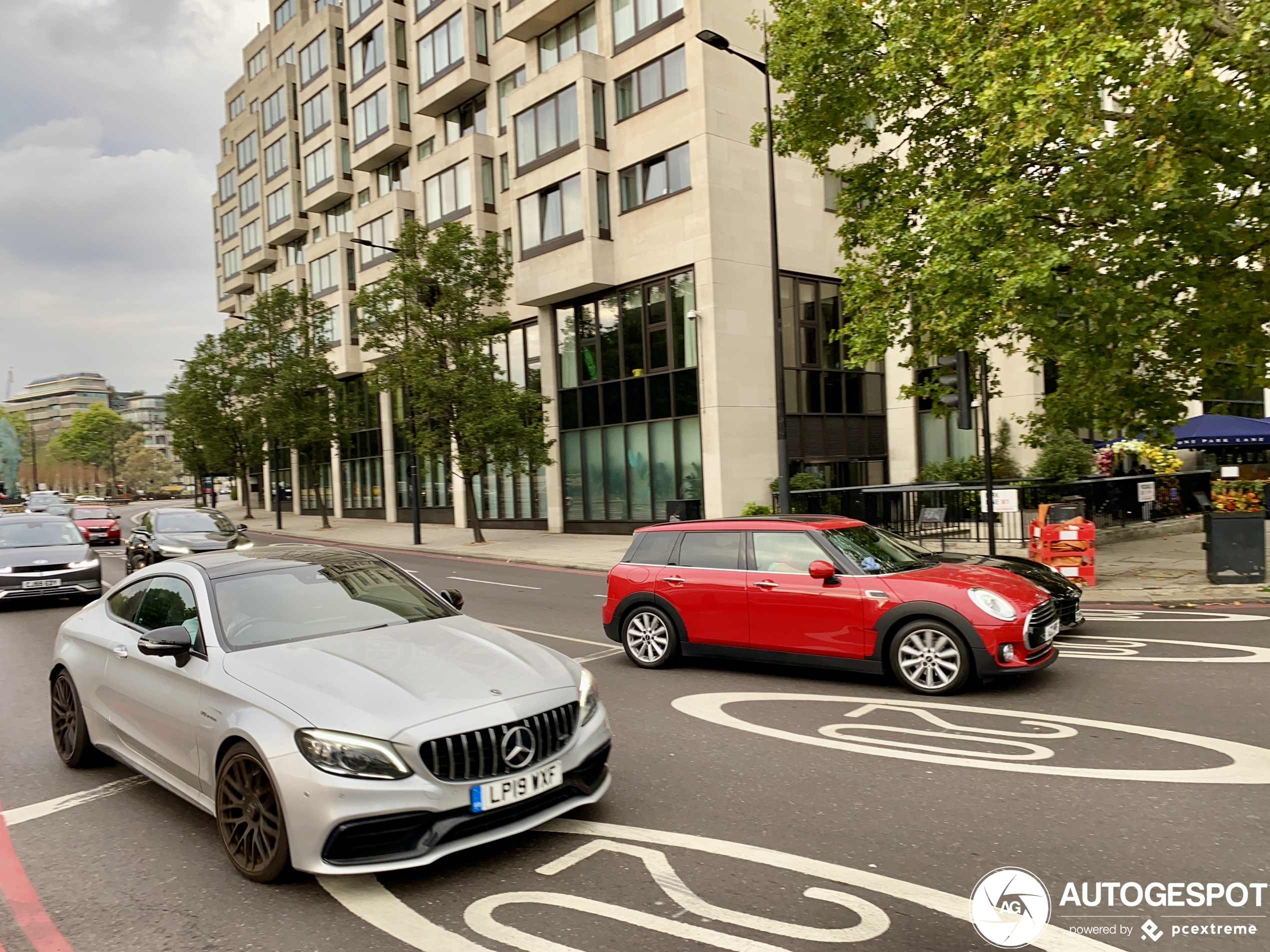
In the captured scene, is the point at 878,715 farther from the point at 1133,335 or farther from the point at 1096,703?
the point at 1133,335

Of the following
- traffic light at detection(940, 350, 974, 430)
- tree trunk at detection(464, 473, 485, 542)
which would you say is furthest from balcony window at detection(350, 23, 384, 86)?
traffic light at detection(940, 350, 974, 430)

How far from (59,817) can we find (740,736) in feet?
14.0

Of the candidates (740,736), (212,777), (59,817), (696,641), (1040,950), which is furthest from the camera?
(696,641)

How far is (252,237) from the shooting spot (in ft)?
196

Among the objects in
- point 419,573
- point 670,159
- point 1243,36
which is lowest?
point 419,573

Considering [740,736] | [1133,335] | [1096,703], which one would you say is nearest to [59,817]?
Answer: [740,736]

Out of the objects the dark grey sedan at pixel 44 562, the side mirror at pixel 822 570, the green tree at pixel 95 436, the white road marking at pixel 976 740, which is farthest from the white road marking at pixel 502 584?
the green tree at pixel 95 436

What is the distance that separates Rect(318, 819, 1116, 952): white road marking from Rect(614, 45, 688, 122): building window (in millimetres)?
23898

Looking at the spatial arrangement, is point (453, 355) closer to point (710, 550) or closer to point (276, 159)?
point (710, 550)

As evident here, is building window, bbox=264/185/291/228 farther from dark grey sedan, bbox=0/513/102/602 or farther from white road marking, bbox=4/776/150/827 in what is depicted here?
white road marking, bbox=4/776/150/827

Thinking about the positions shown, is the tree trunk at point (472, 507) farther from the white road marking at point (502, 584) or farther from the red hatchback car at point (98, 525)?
the red hatchback car at point (98, 525)

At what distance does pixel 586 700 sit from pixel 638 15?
25.9 metres

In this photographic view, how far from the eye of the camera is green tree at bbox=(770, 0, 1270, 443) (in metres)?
11.8

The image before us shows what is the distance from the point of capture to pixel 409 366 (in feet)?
84.1
